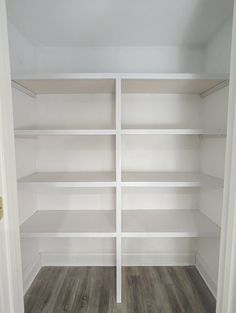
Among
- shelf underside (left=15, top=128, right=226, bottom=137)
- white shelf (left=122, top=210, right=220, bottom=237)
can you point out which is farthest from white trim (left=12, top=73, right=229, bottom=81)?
white shelf (left=122, top=210, right=220, bottom=237)

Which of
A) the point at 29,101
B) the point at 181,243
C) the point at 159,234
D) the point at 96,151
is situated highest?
the point at 29,101

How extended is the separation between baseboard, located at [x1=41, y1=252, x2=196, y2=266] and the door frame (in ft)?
3.40

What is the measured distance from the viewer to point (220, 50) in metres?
1.50

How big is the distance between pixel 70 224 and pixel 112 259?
0.67m

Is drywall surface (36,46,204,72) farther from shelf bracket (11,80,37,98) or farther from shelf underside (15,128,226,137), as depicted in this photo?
shelf underside (15,128,226,137)

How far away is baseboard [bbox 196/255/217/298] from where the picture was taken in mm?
1577

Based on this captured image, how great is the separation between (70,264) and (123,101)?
5.63 ft

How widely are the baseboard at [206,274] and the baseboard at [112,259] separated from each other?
0.08 metres

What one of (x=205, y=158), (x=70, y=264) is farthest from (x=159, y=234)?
(x=70, y=264)

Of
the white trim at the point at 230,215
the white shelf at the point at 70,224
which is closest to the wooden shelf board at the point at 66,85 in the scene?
the white trim at the point at 230,215

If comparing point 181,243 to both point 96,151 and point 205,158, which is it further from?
point 96,151

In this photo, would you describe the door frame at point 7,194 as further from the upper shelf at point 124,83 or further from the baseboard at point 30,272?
the baseboard at point 30,272

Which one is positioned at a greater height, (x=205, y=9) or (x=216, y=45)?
(x=205, y=9)

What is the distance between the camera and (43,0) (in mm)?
1240
